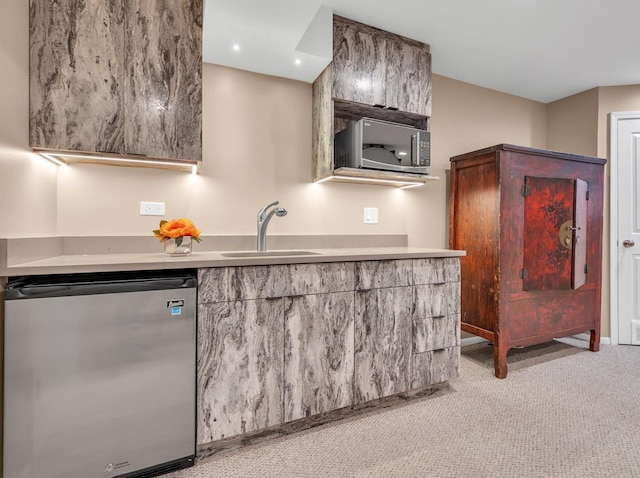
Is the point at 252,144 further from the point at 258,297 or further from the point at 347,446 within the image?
the point at 347,446

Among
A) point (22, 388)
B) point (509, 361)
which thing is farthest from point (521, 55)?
point (22, 388)

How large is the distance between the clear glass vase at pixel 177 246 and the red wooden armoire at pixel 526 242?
2.12 m

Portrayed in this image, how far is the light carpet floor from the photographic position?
1.47 metres

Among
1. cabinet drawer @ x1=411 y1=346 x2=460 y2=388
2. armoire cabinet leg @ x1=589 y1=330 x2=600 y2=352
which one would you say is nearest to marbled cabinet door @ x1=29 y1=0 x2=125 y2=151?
cabinet drawer @ x1=411 y1=346 x2=460 y2=388

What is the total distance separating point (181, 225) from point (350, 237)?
1.30 m

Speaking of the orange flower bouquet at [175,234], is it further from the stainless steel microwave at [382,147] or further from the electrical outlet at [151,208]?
the stainless steel microwave at [382,147]

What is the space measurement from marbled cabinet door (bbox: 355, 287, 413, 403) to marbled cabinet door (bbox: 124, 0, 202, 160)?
128 centimetres

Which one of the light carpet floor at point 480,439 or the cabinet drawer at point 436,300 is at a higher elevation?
the cabinet drawer at point 436,300

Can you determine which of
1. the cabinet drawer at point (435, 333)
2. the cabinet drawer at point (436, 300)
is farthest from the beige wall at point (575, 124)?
the cabinet drawer at point (435, 333)

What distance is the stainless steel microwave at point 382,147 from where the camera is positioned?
216 centimetres

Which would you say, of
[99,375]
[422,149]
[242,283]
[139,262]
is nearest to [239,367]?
[242,283]

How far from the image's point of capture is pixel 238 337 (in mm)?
1559

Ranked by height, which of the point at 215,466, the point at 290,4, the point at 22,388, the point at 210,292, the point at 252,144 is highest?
the point at 290,4

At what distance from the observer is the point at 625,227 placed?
121 inches
